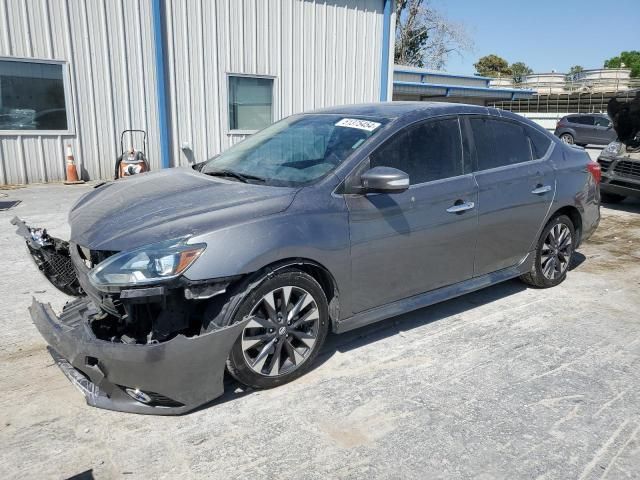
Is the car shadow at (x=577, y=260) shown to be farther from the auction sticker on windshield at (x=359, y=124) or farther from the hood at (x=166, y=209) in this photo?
the hood at (x=166, y=209)

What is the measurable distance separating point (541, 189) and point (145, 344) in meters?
3.56

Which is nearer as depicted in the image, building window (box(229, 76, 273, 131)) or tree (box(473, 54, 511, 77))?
building window (box(229, 76, 273, 131))

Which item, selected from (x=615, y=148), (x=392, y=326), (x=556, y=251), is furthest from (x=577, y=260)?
(x=615, y=148)

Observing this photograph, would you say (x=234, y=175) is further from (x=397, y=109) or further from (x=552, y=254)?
(x=552, y=254)

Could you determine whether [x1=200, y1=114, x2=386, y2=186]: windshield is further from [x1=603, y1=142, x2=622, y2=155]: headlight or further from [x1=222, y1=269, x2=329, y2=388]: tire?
[x1=603, y1=142, x2=622, y2=155]: headlight

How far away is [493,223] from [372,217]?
130 centimetres

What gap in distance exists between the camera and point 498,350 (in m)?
3.76

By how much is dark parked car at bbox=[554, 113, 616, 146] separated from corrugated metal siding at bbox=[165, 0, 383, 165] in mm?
13764

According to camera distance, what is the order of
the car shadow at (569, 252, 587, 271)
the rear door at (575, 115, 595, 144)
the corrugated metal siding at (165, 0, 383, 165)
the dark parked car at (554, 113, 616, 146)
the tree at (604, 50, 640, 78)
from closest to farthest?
the car shadow at (569, 252, 587, 271), the corrugated metal siding at (165, 0, 383, 165), the dark parked car at (554, 113, 616, 146), the rear door at (575, 115, 595, 144), the tree at (604, 50, 640, 78)

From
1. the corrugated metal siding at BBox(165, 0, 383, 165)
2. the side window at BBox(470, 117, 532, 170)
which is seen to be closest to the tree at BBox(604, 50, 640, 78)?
the corrugated metal siding at BBox(165, 0, 383, 165)

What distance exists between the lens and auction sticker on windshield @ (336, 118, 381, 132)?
3.70 m

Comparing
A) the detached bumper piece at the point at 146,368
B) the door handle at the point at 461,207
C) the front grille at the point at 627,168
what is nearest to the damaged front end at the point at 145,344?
the detached bumper piece at the point at 146,368

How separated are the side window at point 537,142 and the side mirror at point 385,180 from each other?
199 centimetres

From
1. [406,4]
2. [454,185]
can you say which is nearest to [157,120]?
[454,185]
